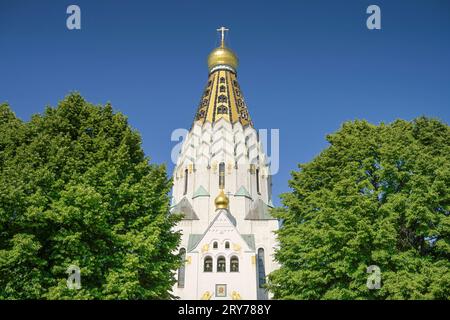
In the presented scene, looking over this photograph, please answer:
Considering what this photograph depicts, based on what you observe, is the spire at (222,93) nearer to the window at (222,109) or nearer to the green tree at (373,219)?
the window at (222,109)

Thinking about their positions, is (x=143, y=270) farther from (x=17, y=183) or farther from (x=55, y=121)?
(x=55, y=121)

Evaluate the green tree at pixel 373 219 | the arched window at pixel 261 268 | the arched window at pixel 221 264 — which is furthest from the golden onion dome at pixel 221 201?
the green tree at pixel 373 219

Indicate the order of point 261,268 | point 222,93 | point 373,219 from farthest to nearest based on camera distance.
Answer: point 222,93 < point 261,268 < point 373,219

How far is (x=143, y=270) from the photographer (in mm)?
16859

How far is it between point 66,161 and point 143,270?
4.91 meters

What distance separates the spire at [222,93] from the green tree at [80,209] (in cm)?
4305

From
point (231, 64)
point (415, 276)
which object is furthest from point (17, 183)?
point (231, 64)

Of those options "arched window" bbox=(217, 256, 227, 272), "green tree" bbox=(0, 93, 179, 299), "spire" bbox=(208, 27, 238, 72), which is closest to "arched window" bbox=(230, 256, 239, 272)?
"arched window" bbox=(217, 256, 227, 272)

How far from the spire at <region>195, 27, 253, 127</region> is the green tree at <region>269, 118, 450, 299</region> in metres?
41.5

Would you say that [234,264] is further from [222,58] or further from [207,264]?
[222,58]

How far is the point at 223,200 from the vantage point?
50.8 m

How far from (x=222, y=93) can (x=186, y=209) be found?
1914 centimetres

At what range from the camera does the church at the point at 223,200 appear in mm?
43625

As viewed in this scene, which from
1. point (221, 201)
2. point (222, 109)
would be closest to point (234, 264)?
point (221, 201)
